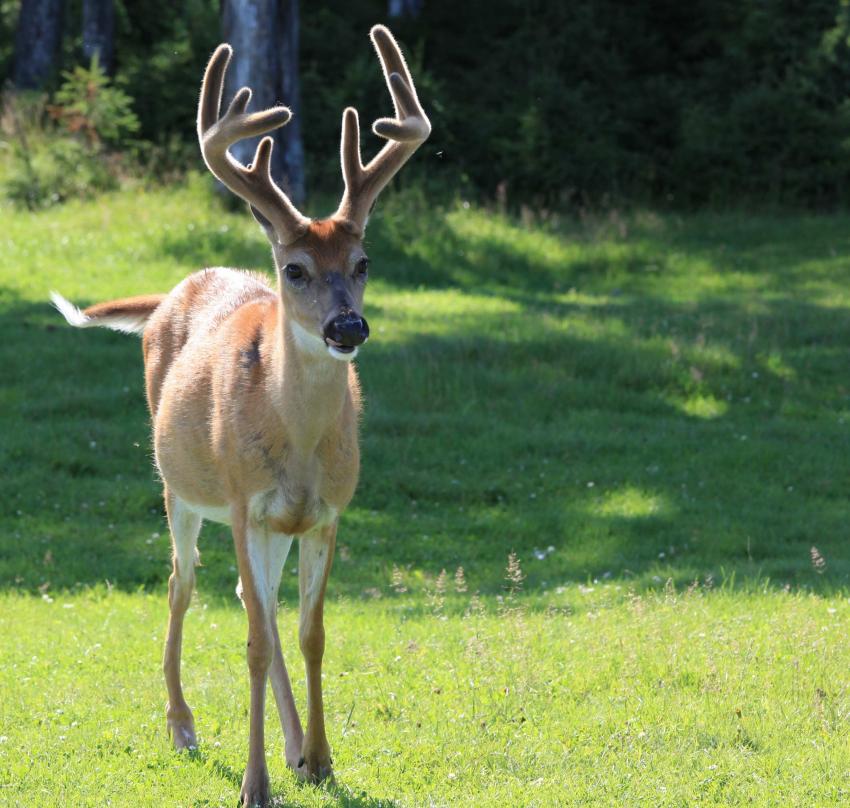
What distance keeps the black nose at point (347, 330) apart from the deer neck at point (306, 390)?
351 mm

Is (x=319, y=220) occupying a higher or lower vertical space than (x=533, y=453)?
higher

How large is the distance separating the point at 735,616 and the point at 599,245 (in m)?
11.8

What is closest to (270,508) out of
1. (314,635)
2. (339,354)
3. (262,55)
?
(314,635)

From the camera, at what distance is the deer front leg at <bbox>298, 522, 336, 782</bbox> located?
19.8 ft

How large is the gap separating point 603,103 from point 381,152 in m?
18.8

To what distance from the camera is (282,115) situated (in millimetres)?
5816

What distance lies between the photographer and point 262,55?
1875 centimetres

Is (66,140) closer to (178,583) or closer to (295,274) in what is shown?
(178,583)

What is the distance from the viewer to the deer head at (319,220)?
5.63 metres

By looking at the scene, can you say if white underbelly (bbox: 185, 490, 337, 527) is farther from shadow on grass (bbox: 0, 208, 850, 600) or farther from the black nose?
shadow on grass (bbox: 0, 208, 850, 600)

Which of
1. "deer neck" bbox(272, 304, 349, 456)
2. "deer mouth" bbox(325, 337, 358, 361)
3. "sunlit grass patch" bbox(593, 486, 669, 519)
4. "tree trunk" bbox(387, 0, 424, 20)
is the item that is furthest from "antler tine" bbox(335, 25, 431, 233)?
"tree trunk" bbox(387, 0, 424, 20)

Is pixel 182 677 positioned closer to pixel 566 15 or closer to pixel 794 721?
pixel 794 721

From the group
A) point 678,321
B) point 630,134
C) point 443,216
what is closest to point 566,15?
point 630,134

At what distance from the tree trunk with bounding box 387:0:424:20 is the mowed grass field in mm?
12113
